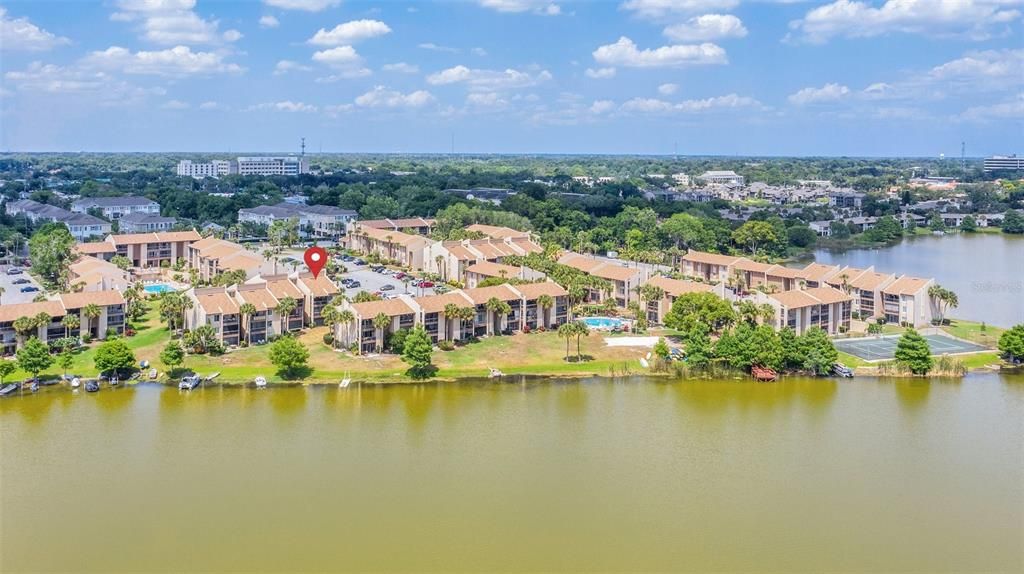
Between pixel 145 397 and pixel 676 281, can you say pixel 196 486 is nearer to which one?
pixel 145 397

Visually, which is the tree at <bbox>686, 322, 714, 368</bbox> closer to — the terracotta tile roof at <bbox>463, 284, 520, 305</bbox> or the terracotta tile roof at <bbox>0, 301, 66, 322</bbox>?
the terracotta tile roof at <bbox>463, 284, 520, 305</bbox>

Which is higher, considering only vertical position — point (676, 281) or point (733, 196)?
point (733, 196)

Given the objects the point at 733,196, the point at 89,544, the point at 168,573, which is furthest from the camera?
the point at 733,196

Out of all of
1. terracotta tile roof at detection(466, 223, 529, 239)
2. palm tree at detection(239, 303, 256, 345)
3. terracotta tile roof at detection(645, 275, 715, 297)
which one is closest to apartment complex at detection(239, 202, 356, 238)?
Result: terracotta tile roof at detection(466, 223, 529, 239)

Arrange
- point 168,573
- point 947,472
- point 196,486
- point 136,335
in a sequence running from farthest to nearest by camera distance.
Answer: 1. point 136,335
2. point 947,472
3. point 196,486
4. point 168,573

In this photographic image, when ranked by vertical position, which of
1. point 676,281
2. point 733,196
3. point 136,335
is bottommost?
point 136,335

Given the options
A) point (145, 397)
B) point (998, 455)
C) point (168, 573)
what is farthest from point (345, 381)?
point (998, 455)

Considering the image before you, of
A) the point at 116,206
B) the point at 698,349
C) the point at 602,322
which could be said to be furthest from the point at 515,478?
the point at 116,206

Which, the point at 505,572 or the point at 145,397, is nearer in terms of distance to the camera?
the point at 505,572
